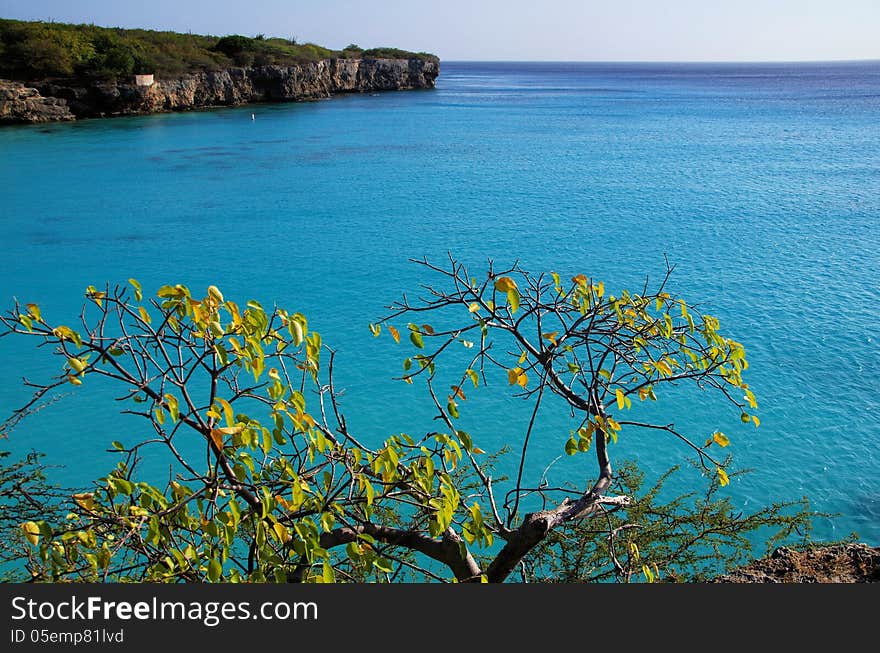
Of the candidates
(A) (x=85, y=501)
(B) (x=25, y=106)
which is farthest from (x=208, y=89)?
(A) (x=85, y=501)

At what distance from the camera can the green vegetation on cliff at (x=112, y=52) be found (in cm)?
5466

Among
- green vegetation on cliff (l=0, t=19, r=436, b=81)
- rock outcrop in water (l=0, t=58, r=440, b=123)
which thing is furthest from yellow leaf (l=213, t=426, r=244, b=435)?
green vegetation on cliff (l=0, t=19, r=436, b=81)

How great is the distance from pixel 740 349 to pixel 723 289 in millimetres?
16351

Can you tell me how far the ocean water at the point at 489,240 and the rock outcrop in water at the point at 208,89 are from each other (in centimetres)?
311

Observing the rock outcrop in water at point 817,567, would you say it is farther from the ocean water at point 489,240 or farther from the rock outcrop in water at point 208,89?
the rock outcrop in water at point 208,89

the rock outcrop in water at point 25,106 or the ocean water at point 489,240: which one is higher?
the rock outcrop in water at point 25,106

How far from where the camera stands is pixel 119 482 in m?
3.61

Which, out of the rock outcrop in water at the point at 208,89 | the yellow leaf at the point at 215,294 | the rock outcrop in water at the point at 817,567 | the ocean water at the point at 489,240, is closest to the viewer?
the yellow leaf at the point at 215,294

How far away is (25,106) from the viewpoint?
49969 millimetres

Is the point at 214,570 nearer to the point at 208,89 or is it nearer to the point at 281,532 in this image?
the point at 281,532

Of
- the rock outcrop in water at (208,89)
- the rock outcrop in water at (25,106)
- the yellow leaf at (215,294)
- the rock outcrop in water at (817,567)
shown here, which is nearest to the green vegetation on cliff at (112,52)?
the rock outcrop in water at (208,89)

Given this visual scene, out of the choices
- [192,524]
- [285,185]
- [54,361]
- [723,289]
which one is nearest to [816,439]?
[723,289]

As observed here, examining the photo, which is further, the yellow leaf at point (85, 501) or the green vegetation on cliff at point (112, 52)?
the green vegetation on cliff at point (112, 52)

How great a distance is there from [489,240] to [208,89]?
1956 inches
